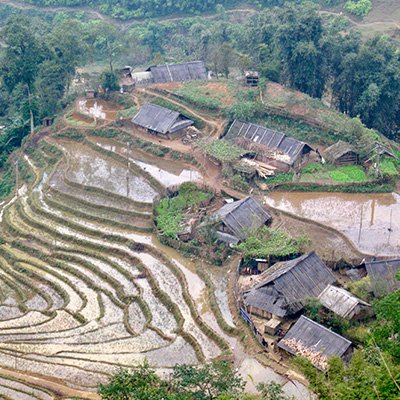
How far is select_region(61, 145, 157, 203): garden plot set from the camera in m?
35.2

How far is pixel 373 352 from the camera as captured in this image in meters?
19.1

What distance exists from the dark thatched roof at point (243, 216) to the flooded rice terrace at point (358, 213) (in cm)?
193

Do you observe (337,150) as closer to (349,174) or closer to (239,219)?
(349,174)

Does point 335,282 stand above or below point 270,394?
below

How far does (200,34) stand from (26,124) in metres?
18.0

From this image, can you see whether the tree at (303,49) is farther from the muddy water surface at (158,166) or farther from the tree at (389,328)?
the tree at (389,328)

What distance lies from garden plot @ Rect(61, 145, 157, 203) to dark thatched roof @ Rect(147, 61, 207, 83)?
8887mm

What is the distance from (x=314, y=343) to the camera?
23.5 meters

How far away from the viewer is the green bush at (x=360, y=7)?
60.3m

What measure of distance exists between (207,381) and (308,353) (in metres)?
5.15

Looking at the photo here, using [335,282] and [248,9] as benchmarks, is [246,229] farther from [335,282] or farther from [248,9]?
[248,9]

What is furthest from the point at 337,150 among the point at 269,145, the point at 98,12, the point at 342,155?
the point at 98,12

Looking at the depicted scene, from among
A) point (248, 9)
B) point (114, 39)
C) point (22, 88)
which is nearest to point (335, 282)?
point (22, 88)

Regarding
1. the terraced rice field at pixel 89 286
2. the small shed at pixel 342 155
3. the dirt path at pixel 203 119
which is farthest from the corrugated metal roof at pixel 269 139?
the terraced rice field at pixel 89 286
